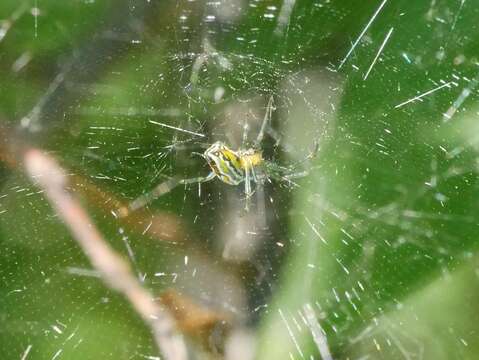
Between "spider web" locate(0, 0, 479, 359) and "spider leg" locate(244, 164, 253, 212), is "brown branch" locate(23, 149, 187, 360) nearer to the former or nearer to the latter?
"spider web" locate(0, 0, 479, 359)

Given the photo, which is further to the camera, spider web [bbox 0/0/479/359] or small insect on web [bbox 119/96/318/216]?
small insect on web [bbox 119/96/318/216]

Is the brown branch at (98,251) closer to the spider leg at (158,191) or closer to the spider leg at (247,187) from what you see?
the spider leg at (158,191)

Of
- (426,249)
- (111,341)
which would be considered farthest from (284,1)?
(111,341)

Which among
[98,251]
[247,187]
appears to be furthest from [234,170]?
[98,251]

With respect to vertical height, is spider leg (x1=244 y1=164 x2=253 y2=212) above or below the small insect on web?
below

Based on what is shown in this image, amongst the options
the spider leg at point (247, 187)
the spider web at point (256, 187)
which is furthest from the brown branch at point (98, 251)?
the spider leg at point (247, 187)

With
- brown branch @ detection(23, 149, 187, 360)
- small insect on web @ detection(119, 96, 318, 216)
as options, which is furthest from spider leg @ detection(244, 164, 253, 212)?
brown branch @ detection(23, 149, 187, 360)

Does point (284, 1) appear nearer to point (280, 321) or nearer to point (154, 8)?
point (154, 8)

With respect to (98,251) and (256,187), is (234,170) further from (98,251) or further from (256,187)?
(98,251)
